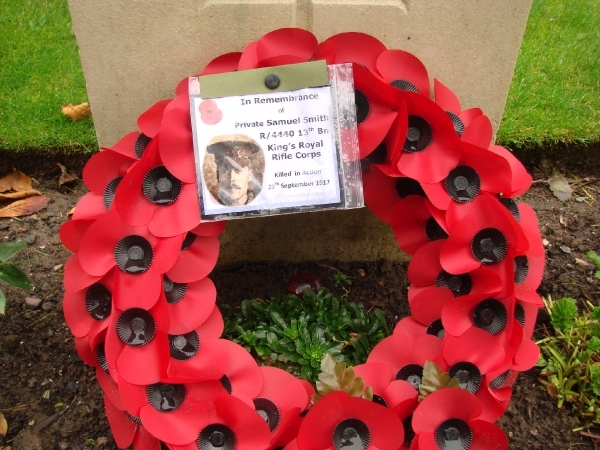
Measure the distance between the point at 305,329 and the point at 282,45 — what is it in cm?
86

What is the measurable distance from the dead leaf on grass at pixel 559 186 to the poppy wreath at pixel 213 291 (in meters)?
1.03

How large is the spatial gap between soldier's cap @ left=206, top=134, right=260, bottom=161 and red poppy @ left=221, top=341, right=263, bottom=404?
49cm

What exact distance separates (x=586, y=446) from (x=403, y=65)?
1.23 metres

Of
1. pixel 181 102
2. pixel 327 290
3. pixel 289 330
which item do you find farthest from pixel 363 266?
pixel 181 102

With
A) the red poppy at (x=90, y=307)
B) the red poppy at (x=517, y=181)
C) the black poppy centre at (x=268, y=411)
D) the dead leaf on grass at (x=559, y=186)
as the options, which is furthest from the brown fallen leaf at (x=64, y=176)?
the dead leaf on grass at (x=559, y=186)

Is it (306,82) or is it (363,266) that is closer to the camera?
(306,82)

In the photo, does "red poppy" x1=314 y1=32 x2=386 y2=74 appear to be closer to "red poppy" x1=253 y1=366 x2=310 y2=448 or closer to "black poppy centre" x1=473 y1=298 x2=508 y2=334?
"black poppy centre" x1=473 y1=298 x2=508 y2=334

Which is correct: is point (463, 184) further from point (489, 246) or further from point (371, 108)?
point (371, 108)

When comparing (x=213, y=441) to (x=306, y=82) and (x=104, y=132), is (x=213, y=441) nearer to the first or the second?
(x=306, y=82)

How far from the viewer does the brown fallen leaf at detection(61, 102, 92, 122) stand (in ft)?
8.42

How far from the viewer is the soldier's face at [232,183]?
1488mm

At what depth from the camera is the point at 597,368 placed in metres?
1.78

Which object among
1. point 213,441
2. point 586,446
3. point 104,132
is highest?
point 104,132

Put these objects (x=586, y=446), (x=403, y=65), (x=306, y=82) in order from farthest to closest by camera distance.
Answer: (x=586, y=446) → (x=403, y=65) → (x=306, y=82)
